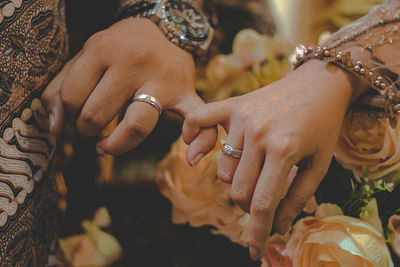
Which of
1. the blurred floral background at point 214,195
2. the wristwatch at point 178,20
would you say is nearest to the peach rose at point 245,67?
the blurred floral background at point 214,195

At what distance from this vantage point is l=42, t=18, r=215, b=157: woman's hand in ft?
1.44

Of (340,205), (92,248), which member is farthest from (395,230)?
(92,248)

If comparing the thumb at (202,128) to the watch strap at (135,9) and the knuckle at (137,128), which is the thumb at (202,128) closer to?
the knuckle at (137,128)

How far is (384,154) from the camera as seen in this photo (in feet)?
1.49

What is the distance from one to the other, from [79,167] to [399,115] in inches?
26.0

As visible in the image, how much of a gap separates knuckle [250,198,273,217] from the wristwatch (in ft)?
0.94

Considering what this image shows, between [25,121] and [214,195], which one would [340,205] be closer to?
[214,195]

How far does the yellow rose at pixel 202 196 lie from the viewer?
1.68 ft

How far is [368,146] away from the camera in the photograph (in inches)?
18.8

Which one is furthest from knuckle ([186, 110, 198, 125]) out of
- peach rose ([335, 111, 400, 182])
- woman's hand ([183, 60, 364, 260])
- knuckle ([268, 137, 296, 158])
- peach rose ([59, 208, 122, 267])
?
peach rose ([59, 208, 122, 267])

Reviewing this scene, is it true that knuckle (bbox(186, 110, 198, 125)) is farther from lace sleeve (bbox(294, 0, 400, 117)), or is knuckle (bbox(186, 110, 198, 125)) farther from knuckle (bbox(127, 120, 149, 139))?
lace sleeve (bbox(294, 0, 400, 117))

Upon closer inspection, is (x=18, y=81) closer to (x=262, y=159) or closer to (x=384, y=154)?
(x=262, y=159)

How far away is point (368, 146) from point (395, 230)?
0.11 metres

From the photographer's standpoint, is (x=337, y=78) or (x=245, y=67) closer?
(x=337, y=78)
